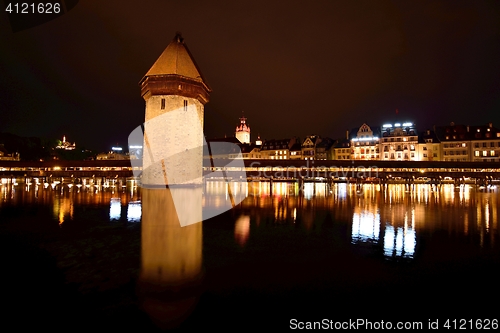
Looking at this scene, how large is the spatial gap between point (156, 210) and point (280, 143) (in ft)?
216

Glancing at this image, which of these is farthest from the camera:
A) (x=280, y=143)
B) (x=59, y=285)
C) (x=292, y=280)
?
(x=280, y=143)

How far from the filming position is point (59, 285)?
482cm

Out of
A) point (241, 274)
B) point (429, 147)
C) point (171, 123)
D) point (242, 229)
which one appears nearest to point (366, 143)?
point (429, 147)

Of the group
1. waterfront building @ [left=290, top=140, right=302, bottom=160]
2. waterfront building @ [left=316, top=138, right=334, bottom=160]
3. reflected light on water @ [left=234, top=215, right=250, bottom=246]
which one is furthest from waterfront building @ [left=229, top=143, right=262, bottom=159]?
reflected light on water @ [left=234, top=215, right=250, bottom=246]

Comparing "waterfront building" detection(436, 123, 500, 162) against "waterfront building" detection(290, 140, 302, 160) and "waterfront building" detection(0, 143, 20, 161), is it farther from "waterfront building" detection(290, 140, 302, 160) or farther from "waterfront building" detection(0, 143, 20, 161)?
"waterfront building" detection(0, 143, 20, 161)

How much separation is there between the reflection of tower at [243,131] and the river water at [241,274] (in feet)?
319

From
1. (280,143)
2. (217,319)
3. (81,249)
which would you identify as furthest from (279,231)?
(280,143)

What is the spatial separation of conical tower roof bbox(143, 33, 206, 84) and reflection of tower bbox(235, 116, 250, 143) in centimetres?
7865

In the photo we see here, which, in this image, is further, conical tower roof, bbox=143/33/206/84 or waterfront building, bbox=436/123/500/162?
waterfront building, bbox=436/123/500/162

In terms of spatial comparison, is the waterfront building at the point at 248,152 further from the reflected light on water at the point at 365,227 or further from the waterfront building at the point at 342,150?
the reflected light on water at the point at 365,227

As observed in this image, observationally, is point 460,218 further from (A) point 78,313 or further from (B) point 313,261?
(A) point 78,313

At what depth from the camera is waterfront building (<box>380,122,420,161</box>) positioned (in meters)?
58.5

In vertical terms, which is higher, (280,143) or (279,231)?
(280,143)

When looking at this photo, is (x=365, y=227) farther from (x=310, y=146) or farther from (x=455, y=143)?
(x=310, y=146)
